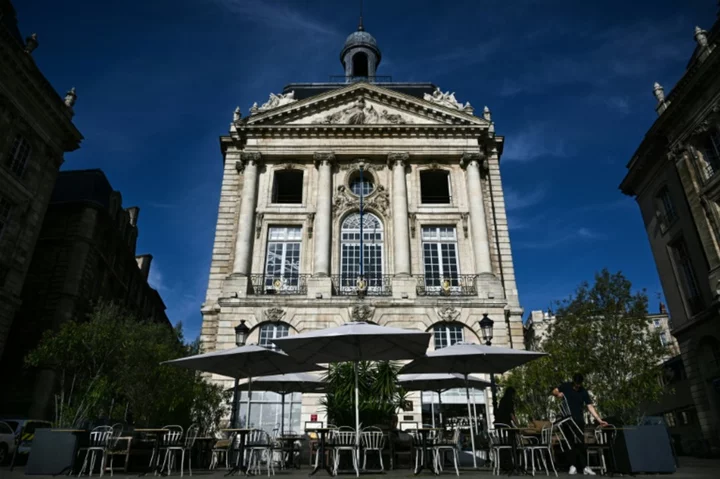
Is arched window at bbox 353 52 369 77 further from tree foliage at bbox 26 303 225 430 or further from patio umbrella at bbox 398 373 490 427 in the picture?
patio umbrella at bbox 398 373 490 427

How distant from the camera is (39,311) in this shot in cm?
2450

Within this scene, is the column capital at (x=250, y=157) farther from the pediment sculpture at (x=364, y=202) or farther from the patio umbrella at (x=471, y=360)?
the patio umbrella at (x=471, y=360)

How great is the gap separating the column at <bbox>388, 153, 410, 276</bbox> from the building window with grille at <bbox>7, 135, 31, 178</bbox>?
16902 mm

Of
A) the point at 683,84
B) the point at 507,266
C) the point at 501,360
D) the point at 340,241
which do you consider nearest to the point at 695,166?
the point at 683,84

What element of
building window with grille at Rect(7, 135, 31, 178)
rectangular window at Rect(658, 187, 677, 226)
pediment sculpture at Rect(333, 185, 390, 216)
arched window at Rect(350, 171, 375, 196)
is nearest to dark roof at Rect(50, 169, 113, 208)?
building window with grille at Rect(7, 135, 31, 178)

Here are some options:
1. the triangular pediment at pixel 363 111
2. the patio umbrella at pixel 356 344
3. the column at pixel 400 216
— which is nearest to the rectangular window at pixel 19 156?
the triangular pediment at pixel 363 111

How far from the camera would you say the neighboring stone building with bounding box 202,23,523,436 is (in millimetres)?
20578

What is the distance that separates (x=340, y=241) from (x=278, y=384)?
30.2 feet

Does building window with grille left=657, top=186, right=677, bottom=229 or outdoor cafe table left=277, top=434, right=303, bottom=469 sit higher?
building window with grille left=657, top=186, right=677, bottom=229

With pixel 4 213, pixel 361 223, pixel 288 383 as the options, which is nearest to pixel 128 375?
pixel 288 383

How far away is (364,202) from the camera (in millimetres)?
24219

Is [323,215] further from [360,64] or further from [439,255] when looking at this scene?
[360,64]

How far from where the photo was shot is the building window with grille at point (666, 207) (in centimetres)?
2677

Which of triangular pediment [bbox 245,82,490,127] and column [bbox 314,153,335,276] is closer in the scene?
column [bbox 314,153,335,276]
